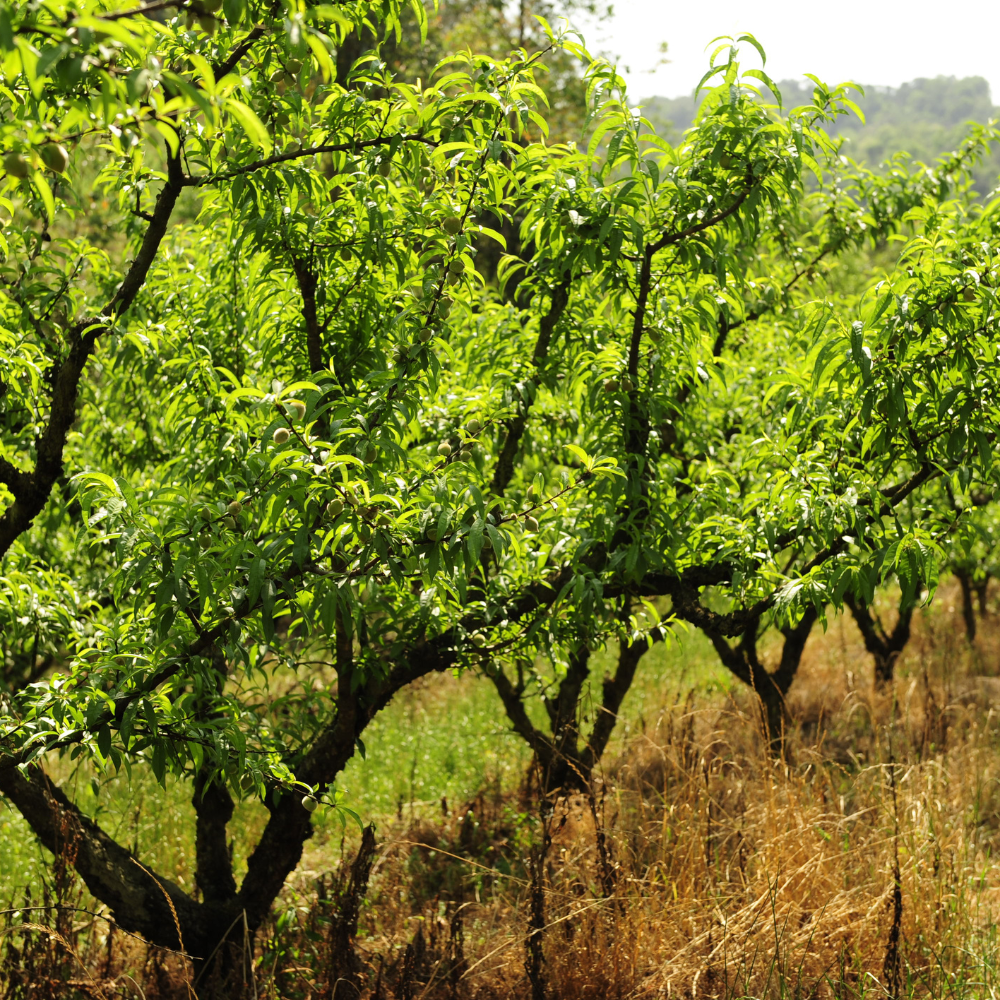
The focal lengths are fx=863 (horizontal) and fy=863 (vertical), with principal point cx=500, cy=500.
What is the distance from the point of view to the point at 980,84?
5212 inches

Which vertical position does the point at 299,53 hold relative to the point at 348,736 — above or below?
above

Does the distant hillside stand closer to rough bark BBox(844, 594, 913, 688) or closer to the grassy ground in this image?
rough bark BBox(844, 594, 913, 688)

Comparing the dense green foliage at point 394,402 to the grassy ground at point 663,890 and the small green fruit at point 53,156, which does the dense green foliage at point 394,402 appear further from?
the grassy ground at point 663,890

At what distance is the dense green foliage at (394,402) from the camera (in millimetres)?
1999

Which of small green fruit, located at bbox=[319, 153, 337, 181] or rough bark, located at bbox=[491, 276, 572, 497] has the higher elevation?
small green fruit, located at bbox=[319, 153, 337, 181]

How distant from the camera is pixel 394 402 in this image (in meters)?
2.20

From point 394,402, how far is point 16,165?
1.02 m

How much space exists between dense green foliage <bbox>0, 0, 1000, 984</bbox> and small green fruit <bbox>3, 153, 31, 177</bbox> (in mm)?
15

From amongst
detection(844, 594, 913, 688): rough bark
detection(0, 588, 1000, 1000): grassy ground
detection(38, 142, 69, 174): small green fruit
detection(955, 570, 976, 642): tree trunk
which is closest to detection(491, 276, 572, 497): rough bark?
detection(0, 588, 1000, 1000): grassy ground

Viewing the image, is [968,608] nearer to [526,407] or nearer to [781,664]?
[781,664]

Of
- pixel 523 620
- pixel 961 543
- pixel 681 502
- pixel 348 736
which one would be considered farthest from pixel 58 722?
pixel 961 543

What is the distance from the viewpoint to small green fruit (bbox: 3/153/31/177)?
1338mm

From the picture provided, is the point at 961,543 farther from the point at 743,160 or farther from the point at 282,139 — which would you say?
the point at 282,139

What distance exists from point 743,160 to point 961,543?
1.26 meters
